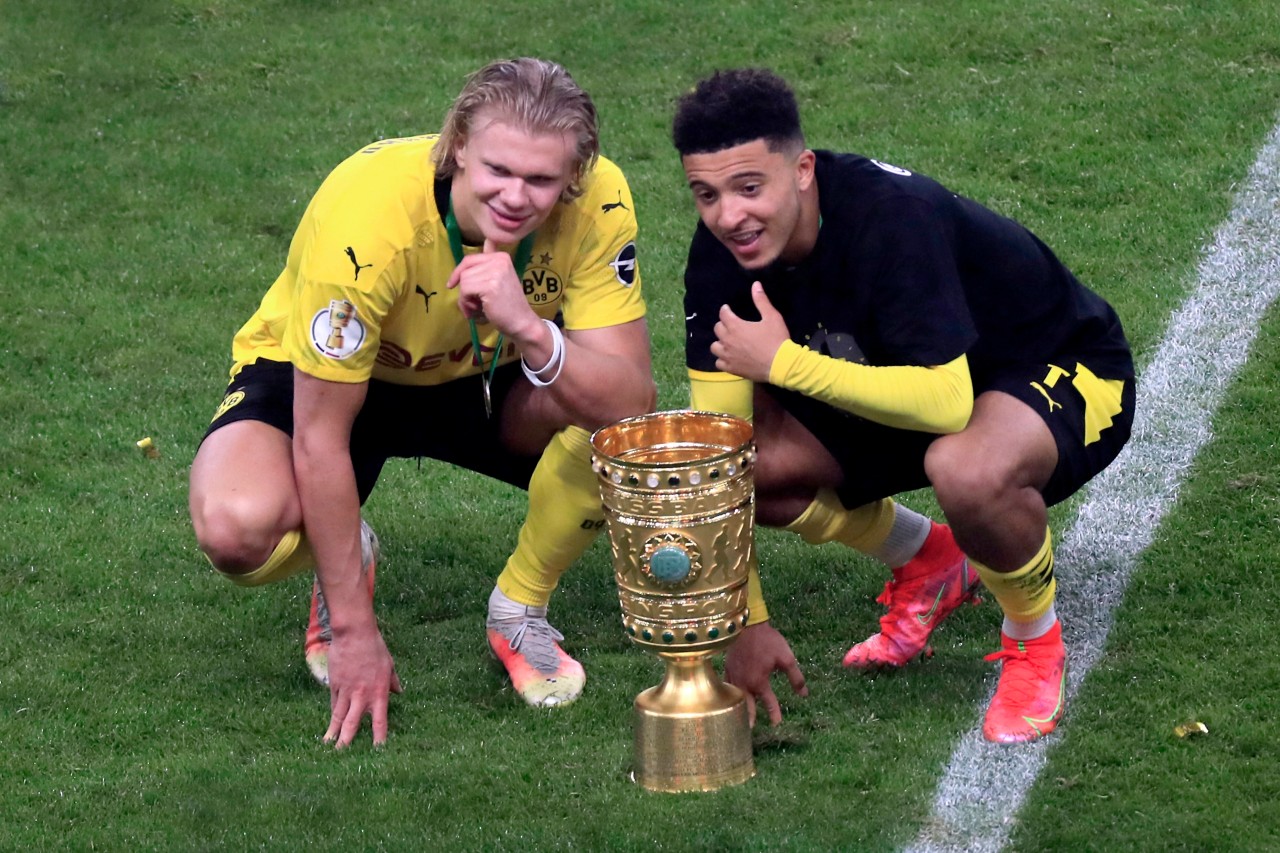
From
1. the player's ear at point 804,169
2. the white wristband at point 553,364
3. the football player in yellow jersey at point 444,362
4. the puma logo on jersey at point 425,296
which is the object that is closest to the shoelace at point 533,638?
the football player in yellow jersey at point 444,362

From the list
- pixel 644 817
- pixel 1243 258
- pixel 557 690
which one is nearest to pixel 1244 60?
pixel 1243 258

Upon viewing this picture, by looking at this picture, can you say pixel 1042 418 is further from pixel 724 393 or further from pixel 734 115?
pixel 734 115

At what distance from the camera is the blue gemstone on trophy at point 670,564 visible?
325 centimetres

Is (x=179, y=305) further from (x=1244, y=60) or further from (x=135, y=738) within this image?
(x=1244, y=60)

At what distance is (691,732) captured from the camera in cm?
330

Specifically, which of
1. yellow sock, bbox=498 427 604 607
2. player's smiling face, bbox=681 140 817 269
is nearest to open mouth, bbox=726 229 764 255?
player's smiling face, bbox=681 140 817 269

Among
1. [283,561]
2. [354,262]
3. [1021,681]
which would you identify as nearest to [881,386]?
[1021,681]

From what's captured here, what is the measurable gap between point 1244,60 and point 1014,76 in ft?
3.37

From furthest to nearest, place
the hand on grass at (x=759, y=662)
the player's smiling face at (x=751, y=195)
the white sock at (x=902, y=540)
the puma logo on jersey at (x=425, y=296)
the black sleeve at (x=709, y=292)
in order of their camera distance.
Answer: the white sock at (x=902, y=540)
the puma logo on jersey at (x=425, y=296)
the black sleeve at (x=709, y=292)
the hand on grass at (x=759, y=662)
the player's smiling face at (x=751, y=195)

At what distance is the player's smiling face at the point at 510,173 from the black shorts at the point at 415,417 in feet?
2.22

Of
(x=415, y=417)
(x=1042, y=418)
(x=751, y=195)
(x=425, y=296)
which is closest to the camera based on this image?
(x=751, y=195)

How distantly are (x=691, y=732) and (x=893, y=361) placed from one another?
2.87 ft

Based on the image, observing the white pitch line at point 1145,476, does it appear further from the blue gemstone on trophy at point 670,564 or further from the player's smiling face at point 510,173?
the player's smiling face at point 510,173

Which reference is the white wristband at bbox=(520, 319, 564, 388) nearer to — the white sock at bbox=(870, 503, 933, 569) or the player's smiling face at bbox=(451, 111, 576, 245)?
the player's smiling face at bbox=(451, 111, 576, 245)
